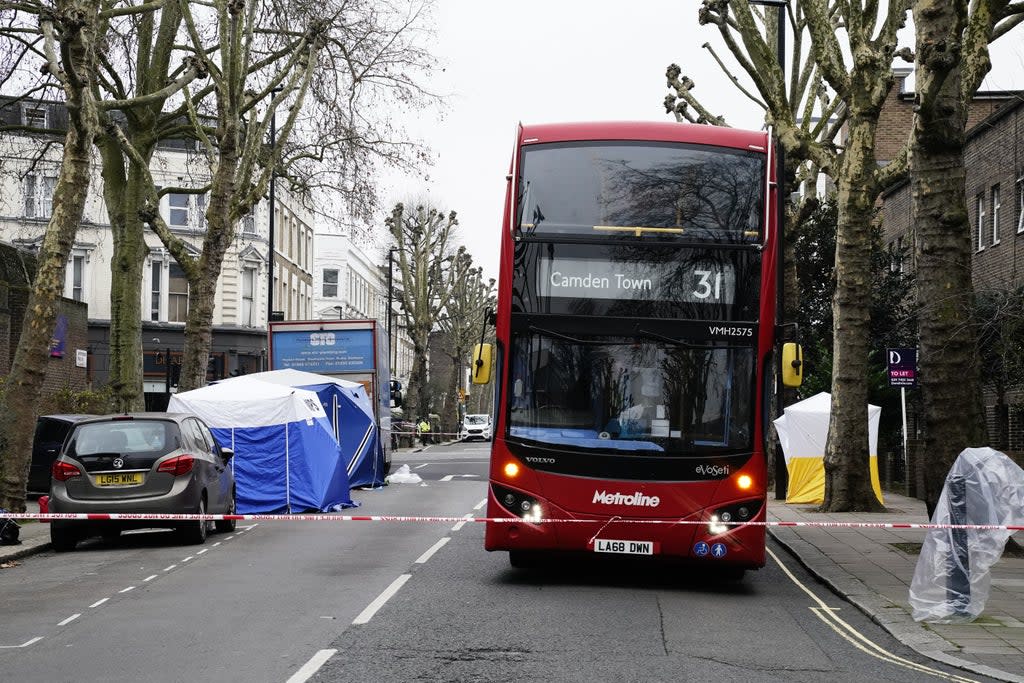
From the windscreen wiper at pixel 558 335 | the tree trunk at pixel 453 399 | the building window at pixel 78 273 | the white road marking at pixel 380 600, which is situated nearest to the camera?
the white road marking at pixel 380 600

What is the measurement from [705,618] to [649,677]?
297 centimetres

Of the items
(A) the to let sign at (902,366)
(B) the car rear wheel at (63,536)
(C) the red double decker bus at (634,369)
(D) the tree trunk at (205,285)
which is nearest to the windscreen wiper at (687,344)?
(C) the red double decker bus at (634,369)

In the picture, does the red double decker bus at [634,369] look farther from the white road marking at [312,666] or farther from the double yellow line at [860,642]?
the white road marking at [312,666]

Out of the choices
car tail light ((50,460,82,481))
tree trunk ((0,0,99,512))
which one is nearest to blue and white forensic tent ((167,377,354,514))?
tree trunk ((0,0,99,512))

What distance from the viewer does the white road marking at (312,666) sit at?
27.4 feet

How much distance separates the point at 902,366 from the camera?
23.9m

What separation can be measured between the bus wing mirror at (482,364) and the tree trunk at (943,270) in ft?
17.2

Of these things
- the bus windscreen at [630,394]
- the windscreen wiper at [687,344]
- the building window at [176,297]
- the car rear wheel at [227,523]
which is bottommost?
the car rear wheel at [227,523]

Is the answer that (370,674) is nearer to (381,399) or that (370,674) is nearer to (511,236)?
(511,236)

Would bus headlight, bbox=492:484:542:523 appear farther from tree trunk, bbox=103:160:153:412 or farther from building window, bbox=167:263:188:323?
building window, bbox=167:263:188:323

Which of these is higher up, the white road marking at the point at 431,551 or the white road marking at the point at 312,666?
the white road marking at the point at 312,666

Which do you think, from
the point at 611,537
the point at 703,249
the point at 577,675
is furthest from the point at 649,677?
the point at 703,249

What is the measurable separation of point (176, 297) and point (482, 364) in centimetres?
5211

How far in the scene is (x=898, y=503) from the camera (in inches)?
1069
